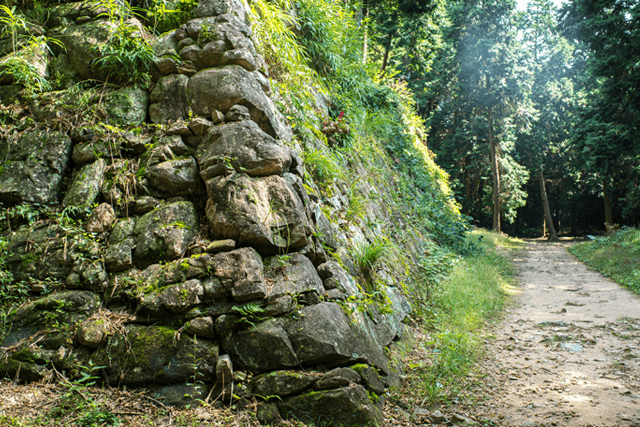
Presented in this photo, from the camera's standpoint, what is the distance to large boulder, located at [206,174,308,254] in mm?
3180

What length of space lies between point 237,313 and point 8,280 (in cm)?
200

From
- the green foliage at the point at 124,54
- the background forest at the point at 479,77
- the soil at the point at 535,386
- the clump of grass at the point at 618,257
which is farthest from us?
the clump of grass at the point at 618,257

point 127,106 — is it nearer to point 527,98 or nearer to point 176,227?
point 176,227

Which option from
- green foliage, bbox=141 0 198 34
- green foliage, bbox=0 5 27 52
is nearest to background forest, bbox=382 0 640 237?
green foliage, bbox=141 0 198 34

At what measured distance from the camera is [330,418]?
8.58 feet

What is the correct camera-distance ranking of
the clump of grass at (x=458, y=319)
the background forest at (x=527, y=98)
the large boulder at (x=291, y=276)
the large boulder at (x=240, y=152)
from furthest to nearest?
the background forest at (x=527, y=98), the clump of grass at (x=458, y=319), the large boulder at (x=240, y=152), the large boulder at (x=291, y=276)

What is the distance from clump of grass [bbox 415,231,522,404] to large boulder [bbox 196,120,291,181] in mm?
2645

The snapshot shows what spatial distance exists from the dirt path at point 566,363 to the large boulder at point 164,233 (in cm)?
306

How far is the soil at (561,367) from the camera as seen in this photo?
3.26 metres

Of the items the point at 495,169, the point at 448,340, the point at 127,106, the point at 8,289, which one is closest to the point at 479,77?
the point at 495,169

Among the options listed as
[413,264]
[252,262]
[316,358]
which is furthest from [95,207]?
[413,264]

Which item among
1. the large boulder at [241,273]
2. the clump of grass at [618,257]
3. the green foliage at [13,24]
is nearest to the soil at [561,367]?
the clump of grass at [618,257]

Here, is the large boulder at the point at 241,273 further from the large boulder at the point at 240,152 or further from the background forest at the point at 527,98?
the background forest at the point at 527,98

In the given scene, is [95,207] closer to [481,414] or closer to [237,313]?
[237,313]
